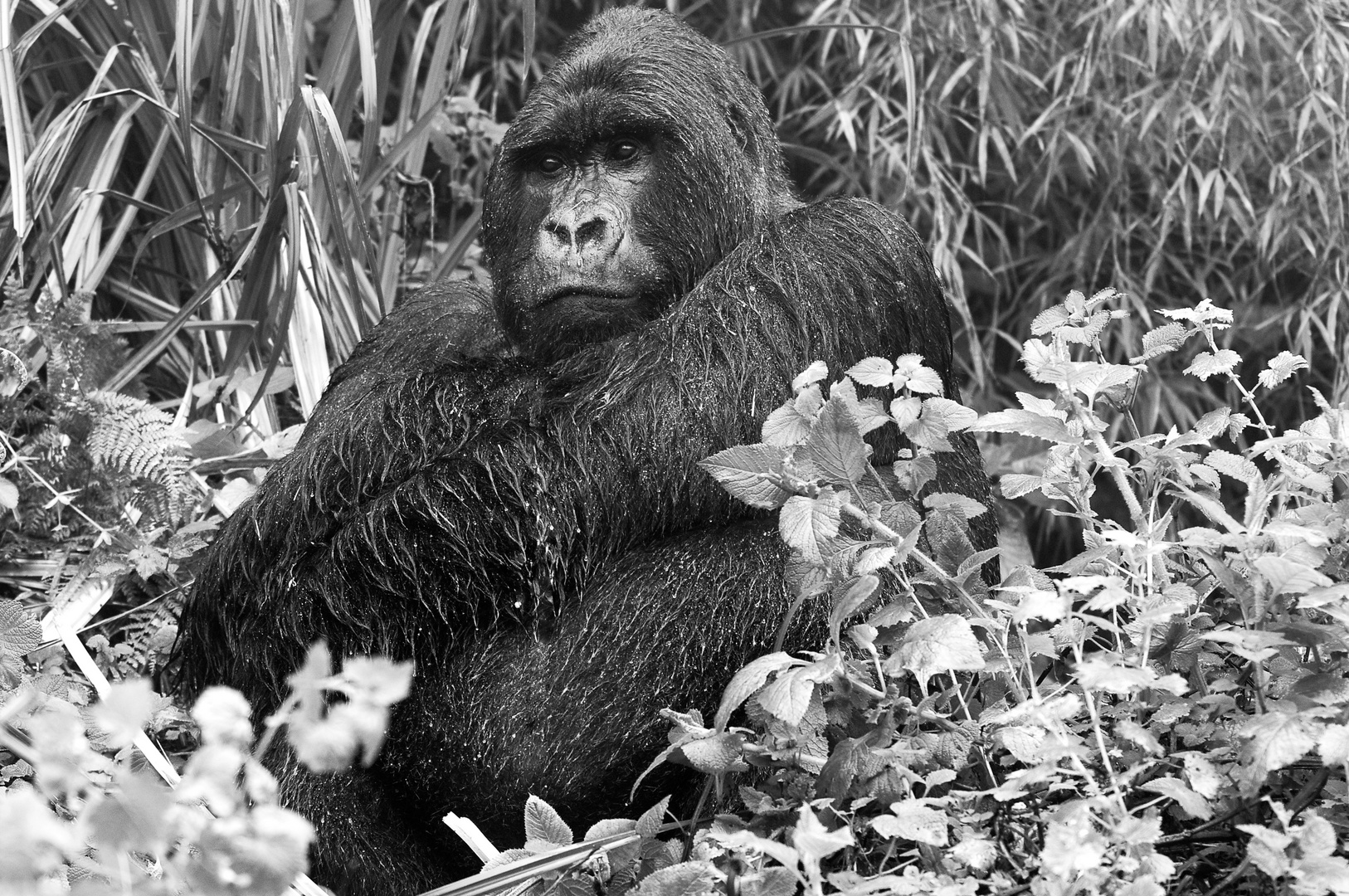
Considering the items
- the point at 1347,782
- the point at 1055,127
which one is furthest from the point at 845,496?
the point at 1055,127

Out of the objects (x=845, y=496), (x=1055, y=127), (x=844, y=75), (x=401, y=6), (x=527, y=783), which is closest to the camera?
(x=845, y=496)

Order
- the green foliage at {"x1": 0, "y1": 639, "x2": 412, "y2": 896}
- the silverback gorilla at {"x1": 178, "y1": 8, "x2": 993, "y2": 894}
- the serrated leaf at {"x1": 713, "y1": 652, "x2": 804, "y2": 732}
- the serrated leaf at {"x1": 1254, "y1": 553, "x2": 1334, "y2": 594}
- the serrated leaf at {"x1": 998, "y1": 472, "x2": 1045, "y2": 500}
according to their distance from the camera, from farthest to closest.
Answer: the silverback gorilla at {"x1": 178, "y1": 8, "x2": 993, "y2": 894}
the serrated leaf at {"x1": 998, "y1": 472, "x2": 1045, "y2": 500}
the serrated leaf at {"x1": 713, "y1": 652, "x2": 804, "y2": 732}
the serrated leaf at {"x1": 1254, "y1": 553, "x2": 1334, "y2": 594}
the green foliage at {"x1": 0, "y1": 639, "x2": 412, "y2": 896}

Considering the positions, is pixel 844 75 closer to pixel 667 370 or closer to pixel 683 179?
pixel 683 179

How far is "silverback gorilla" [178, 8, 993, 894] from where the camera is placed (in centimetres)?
233

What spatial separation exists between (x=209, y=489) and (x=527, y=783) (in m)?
1.21

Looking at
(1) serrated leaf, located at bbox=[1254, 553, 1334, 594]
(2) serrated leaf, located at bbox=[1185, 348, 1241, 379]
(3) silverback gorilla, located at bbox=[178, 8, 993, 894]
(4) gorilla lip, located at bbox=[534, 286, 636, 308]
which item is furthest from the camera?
(4) gorilla lip, located at bbox=[534, 286, 636, 308]

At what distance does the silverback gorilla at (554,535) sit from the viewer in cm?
233

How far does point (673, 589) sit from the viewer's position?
2342 millimetres

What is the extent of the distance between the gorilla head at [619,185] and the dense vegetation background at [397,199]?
0.42 meters

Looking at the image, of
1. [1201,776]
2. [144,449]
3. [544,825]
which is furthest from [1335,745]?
[144,449]

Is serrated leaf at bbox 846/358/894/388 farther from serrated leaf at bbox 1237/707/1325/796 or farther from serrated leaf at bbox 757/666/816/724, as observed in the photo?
serrated leaf at bbox 1237/707/1325/796

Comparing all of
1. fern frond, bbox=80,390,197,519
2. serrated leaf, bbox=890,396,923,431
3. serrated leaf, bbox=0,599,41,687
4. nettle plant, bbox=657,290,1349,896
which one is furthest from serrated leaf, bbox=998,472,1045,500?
fern frond, bbox=80,390,197,519

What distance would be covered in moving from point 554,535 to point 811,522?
61 cm

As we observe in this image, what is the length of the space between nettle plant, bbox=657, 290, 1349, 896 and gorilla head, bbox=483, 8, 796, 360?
65 cm
